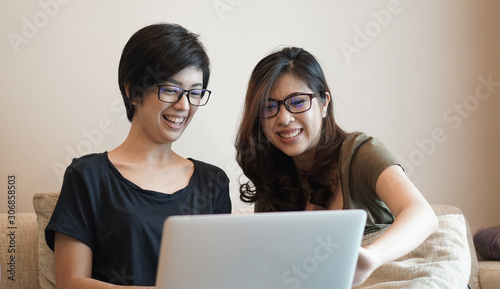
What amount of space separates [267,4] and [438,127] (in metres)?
0.92

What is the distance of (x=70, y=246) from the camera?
1.52m

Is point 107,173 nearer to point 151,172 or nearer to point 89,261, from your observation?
point 151,172

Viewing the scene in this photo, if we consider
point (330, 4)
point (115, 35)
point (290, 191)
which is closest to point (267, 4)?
point (330, 4)

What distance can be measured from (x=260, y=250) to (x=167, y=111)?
0.73 metres

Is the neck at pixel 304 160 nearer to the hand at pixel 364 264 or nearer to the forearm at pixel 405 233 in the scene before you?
the forearm at pixel 405 233

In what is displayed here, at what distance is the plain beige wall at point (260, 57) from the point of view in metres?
2.02

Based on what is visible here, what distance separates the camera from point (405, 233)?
128 centimetres
